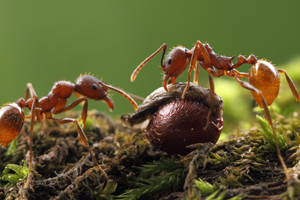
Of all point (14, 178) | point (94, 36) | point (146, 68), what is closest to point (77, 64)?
point (94, 36)

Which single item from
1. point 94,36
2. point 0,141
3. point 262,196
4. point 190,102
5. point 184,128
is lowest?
point 262,196

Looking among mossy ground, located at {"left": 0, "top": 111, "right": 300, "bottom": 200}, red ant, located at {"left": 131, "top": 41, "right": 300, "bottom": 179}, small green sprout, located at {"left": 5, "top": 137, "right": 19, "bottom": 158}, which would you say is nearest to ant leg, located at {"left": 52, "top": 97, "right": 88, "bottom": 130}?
mossy ground, located at {"left": 0, "top": 111, "right": 300, "bottom": 200}

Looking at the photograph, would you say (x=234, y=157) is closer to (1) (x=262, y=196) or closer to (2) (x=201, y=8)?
(1) (x=262, y=196)

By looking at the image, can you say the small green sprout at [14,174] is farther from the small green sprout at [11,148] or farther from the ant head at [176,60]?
the ant head at [176,60]

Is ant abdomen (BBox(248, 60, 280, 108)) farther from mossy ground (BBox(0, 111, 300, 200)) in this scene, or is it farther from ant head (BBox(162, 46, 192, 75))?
ant head (BBox(162, 46, 192, 75))

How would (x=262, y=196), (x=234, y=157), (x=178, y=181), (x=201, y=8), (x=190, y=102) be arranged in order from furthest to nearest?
1. (x=201, y=8)
2. (x=190, y=102)
3. (x=234, y=157)
4. (x=178, y=181)
5. (x=262, y=196)

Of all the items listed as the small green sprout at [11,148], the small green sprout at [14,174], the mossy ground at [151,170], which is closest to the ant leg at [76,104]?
the mossy ground at [151,170]

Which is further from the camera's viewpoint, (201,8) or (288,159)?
(201,8)
